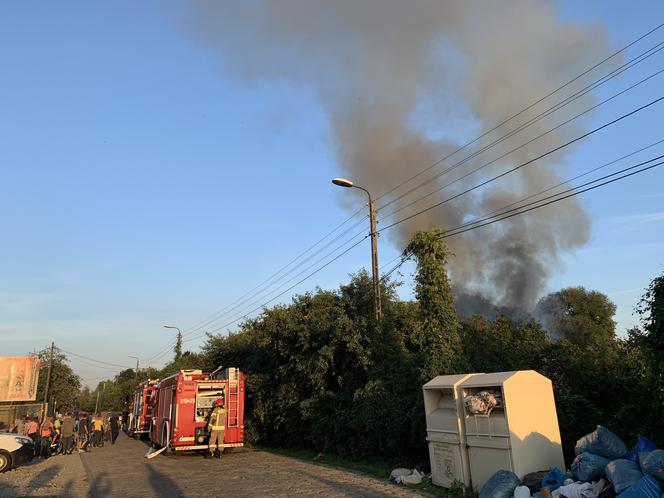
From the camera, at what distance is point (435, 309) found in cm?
1273

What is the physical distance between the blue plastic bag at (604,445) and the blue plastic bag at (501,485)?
116 centimetres

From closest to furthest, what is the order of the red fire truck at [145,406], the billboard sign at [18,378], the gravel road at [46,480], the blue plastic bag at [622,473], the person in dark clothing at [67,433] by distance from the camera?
the blue plastic bag at [622,473] < the gravel road at [46,480] < the person in dark clothing at [67,433] < the red fire truck at [145,406] < the billboard sign at [18,378]

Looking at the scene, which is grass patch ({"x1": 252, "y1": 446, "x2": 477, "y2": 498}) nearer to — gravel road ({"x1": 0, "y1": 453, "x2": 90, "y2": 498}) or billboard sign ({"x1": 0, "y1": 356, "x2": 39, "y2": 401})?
gravel road ({"x1": 0, "y1": 453, "x2": 90, "y2": 498})

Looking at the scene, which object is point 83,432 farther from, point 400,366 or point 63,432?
point 400,366

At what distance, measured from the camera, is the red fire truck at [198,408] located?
16531mm

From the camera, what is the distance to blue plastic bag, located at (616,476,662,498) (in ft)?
19.3

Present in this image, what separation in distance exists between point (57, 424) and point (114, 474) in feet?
36.4

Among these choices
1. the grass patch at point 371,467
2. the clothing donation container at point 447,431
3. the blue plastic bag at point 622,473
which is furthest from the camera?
the clothing donation container at point 447,431

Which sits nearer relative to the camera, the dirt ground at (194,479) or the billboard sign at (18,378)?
the dirt ground at (194,479)

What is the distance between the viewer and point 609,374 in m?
10.8

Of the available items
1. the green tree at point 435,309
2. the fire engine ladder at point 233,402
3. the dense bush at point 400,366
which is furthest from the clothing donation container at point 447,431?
the fire engine ladder at point 233,402

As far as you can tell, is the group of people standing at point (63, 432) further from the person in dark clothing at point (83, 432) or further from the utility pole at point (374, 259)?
the utility pole at point (374, 259)

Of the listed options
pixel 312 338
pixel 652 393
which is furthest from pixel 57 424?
pixel 652 393

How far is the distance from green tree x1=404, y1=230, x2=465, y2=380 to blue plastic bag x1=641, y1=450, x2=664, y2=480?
226 inches
